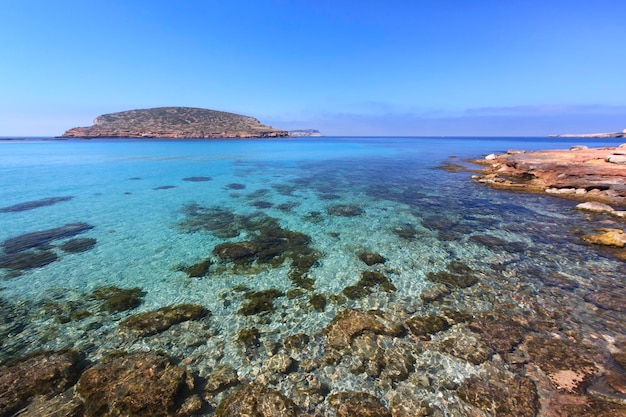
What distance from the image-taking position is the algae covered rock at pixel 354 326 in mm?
7641

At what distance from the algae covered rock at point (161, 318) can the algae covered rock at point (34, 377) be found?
4.68ft

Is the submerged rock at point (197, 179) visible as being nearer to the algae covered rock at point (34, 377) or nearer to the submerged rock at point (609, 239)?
the algae covered rock at point (34, 377)

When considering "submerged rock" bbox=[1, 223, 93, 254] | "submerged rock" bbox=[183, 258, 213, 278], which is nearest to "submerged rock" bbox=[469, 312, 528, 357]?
"submerged rock" bbox=[183, 258, 213, 278]

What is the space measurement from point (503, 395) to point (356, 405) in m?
3.33

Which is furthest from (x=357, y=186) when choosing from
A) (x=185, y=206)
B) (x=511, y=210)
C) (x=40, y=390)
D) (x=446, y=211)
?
(x=40, y=390)

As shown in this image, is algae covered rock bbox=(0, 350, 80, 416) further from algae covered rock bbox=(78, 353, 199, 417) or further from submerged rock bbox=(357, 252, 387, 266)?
submerged rock bbox=(357, 252, 387, 266)

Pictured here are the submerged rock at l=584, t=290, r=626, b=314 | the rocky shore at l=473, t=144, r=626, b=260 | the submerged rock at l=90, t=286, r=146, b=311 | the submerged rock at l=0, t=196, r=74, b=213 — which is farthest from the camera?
the submerged rock at l=0, t=196, r=74, b=213

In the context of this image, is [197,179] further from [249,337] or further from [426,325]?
[426,325]

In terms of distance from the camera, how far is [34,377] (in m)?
6.07

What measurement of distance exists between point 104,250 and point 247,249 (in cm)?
722

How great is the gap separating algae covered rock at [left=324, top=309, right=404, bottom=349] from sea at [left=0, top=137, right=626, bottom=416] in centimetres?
33

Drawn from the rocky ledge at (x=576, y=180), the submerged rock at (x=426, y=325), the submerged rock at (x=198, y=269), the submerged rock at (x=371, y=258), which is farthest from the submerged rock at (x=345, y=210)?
the rocky ledge at (x=576, y=180)

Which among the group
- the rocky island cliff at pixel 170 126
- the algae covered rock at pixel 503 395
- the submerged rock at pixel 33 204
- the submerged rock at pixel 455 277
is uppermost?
the rocky island cliff at pixel 170 126

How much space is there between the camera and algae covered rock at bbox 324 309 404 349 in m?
7.64
